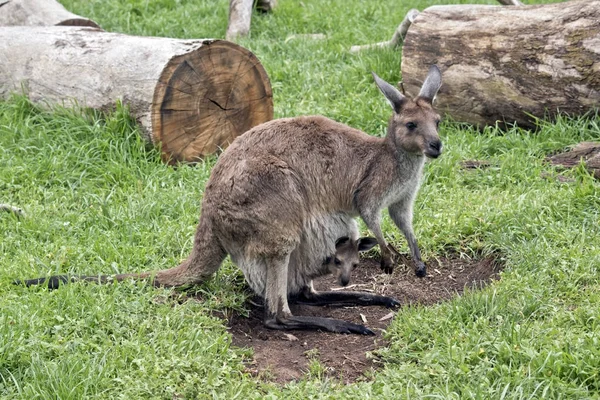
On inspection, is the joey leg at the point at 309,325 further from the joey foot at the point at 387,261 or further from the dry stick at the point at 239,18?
the dry stick at the point at 239,18

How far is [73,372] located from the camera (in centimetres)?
382

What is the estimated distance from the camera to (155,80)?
6.56m

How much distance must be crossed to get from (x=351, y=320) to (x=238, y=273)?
0.82 metres

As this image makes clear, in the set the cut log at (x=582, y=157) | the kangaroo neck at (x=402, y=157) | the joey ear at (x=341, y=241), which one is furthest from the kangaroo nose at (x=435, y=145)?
the cut log at (x=582, y=157)

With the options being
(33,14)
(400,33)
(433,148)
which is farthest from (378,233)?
(33,14)

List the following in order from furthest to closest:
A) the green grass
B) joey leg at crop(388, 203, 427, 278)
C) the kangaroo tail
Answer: joey leg at crop(388, 203, 427, 278) → the kangaroo tail → the green grass

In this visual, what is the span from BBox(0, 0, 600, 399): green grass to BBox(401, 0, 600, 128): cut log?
0.22 metres

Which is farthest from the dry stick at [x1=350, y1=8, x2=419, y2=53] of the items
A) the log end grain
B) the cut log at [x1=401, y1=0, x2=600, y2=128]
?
the log end grain

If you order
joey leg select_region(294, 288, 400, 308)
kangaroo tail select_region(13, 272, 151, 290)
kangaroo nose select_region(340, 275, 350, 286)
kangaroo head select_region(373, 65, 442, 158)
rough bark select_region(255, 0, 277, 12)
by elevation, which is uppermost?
rough bark select_region(255, 0, 277, 12)

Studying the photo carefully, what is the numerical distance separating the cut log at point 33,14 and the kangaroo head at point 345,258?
4369 millimetres

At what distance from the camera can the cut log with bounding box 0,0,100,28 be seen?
8156 mm

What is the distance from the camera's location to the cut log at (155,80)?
6652 millimetres

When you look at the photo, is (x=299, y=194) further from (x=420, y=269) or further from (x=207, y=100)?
(x=207, y=100)

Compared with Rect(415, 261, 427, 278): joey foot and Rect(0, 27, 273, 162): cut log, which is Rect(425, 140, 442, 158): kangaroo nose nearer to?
Rect(415, 261, 427, 278): joey foot
